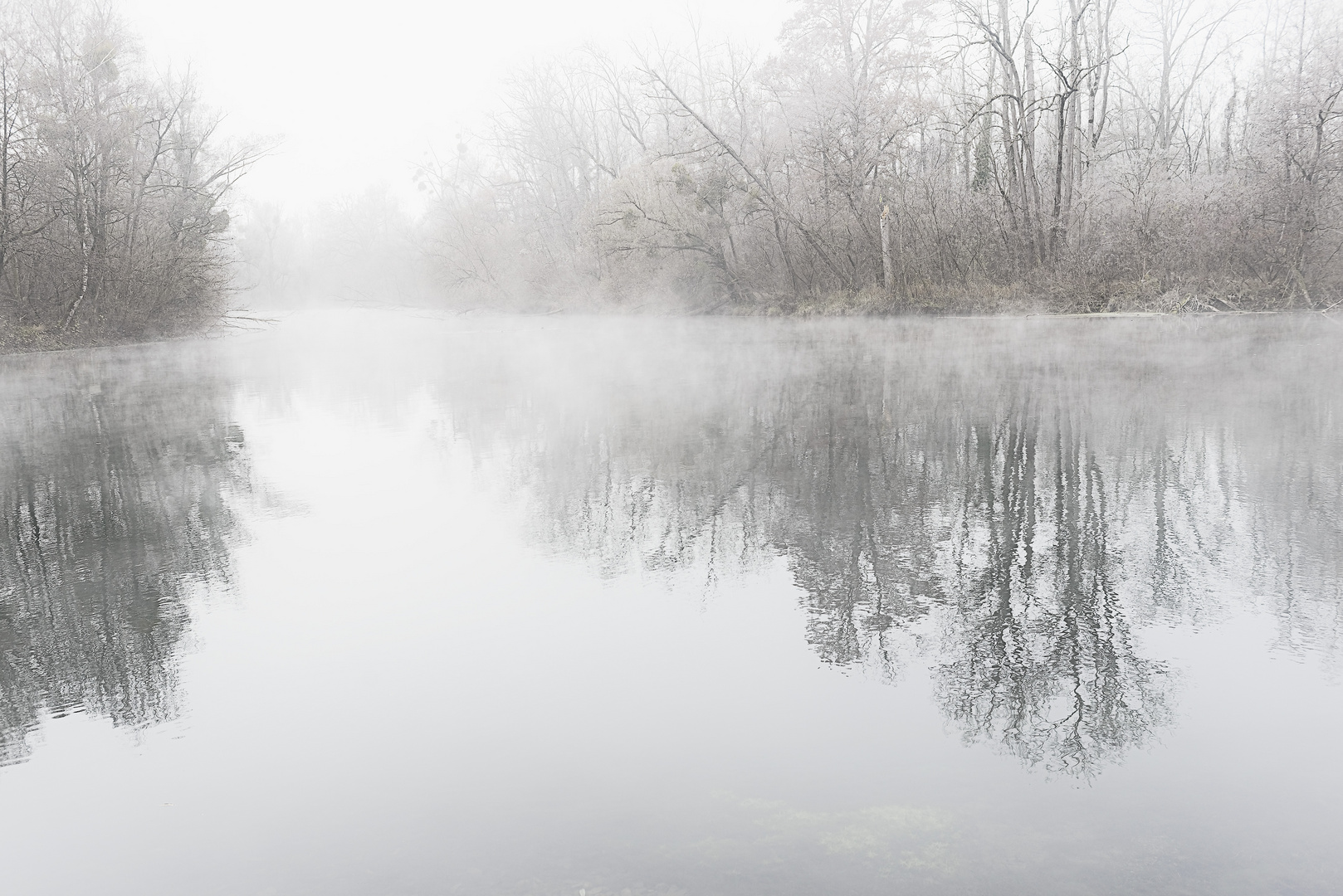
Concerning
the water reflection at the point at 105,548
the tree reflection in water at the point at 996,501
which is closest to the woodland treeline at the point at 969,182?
the tree reflection in water at the point at 996,501

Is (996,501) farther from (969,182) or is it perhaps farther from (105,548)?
(969,182)

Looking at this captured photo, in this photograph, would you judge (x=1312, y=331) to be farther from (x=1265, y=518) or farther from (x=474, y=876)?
(x=474, y=876)

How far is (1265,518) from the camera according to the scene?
6.38 m

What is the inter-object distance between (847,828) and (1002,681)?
4.20 ft

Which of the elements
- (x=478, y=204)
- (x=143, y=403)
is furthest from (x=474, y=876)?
(x=478, y=204)

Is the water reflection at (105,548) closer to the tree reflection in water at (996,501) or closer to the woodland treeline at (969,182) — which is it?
the tree reflection in water at (996,501)

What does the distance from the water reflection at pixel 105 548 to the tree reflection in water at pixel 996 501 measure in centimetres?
245

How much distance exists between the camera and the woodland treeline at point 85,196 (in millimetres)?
28281

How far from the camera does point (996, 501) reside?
23.4ft

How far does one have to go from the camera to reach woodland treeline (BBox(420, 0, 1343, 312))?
23.6 meters

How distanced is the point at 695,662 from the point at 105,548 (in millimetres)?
4563

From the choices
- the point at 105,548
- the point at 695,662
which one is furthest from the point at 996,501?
the point at 105,548

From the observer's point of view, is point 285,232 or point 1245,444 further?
point 285,232

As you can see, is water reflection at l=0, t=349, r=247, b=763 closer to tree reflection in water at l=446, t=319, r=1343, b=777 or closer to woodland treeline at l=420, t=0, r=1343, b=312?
tree reflection in water at l=446, t=319, r=1343, b=777
